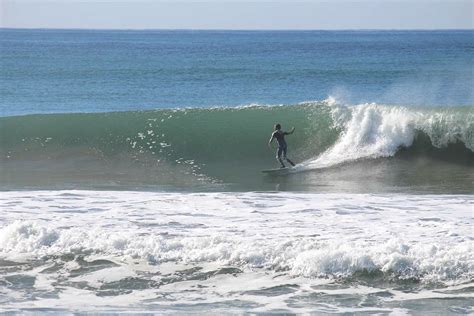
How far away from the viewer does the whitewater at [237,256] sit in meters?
9.87

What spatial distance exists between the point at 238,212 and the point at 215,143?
761 cm

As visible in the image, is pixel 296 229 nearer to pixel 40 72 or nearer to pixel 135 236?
pixel 135 236

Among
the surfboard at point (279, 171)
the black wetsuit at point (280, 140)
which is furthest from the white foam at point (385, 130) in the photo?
the surfboard at point (279, 171)

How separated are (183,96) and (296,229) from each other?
27642 mm

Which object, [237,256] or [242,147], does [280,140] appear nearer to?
[242,147]

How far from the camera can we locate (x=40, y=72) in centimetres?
5309

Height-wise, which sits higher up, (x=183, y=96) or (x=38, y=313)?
(x=183, y=96)

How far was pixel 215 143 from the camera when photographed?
2103 cm

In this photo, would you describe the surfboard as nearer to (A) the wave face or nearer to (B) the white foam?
(A) the wave face

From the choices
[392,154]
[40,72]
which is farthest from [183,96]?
[392,154]

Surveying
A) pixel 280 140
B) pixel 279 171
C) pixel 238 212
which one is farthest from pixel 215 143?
pixel 238 212

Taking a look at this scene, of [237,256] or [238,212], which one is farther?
[238,212]

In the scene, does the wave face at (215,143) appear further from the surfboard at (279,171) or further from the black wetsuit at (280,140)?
the black wetsuit at (280,140)

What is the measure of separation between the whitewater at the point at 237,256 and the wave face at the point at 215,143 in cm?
333
